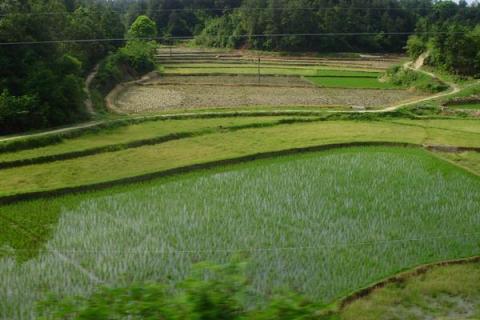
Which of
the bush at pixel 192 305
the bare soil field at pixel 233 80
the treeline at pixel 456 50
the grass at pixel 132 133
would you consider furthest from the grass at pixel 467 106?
the bush at pixel 192 305

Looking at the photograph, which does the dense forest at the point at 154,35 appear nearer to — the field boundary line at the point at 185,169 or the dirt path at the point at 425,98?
the dirt path at the point at 425,98

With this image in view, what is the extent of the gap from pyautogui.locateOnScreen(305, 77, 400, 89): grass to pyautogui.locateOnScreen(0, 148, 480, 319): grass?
15.0 meters

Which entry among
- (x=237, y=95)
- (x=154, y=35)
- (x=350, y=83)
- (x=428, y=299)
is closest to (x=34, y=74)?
(x=237, y=95)

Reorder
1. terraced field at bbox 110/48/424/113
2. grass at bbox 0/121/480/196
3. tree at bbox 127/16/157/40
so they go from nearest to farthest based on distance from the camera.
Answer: grass at bbox 0/121/480/196, terraced field at bbox 110/48/424/113, tree at bbox 127/16/157/40

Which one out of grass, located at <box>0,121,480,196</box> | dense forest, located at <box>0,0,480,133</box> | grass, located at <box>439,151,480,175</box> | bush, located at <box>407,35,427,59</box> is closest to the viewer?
grass, located at <box>0,121,480,196</box>

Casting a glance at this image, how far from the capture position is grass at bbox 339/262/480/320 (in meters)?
7.19

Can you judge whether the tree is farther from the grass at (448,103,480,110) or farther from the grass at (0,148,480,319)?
the grass at (0,148,480,319)

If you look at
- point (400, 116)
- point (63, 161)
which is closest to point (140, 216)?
point (63, 161)

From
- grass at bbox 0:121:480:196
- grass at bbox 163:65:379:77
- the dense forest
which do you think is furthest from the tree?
grass at bbox 0:121:480:196

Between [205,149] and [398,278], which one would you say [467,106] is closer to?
[205,149]

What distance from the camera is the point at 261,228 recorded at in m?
9.90

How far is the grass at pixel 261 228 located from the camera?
8008 mm

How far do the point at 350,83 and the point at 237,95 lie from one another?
7527 mm

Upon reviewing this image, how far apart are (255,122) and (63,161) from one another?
6.82 metres
